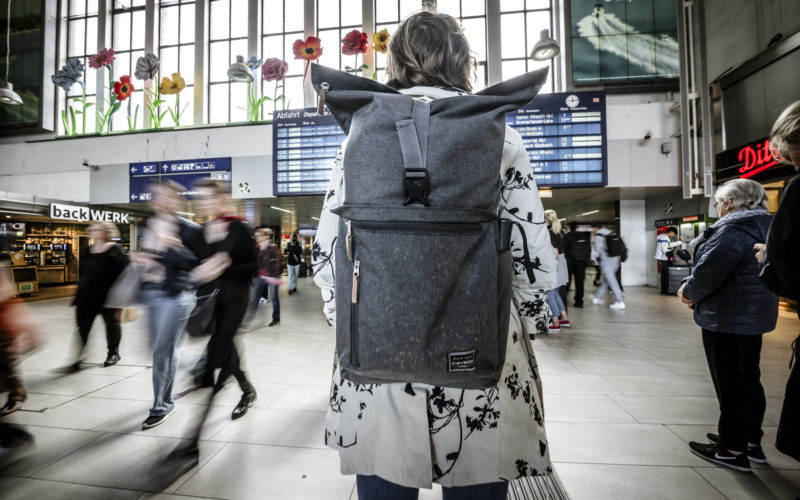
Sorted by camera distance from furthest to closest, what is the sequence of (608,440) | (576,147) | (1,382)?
1. (576,147)
2. (608,440)
3. (1,382)

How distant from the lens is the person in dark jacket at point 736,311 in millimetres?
2082

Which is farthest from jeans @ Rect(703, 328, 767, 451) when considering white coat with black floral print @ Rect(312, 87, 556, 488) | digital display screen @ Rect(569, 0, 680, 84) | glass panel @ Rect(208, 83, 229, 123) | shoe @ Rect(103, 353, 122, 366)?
glass panel @ Rect(208, 83, 229, 123)

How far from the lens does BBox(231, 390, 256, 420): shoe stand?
2.86m

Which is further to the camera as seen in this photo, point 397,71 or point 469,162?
point 397,71

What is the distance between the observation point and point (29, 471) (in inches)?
85.5

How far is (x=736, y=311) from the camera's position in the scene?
2105 millimetres

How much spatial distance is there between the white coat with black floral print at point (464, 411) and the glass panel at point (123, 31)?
724 inches

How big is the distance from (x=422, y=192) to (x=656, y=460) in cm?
262

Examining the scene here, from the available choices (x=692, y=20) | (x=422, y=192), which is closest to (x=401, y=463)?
(x=422, y=192)

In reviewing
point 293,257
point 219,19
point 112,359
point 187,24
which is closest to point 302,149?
point 293,257

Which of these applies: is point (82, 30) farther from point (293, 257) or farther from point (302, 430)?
point (302, 430)

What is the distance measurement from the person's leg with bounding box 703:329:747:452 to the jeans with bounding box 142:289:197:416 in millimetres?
3404

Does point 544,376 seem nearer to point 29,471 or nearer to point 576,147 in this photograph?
point 29,471

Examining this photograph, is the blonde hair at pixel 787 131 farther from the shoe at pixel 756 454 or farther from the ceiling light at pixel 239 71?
the ceiling light at pixel 239 71
